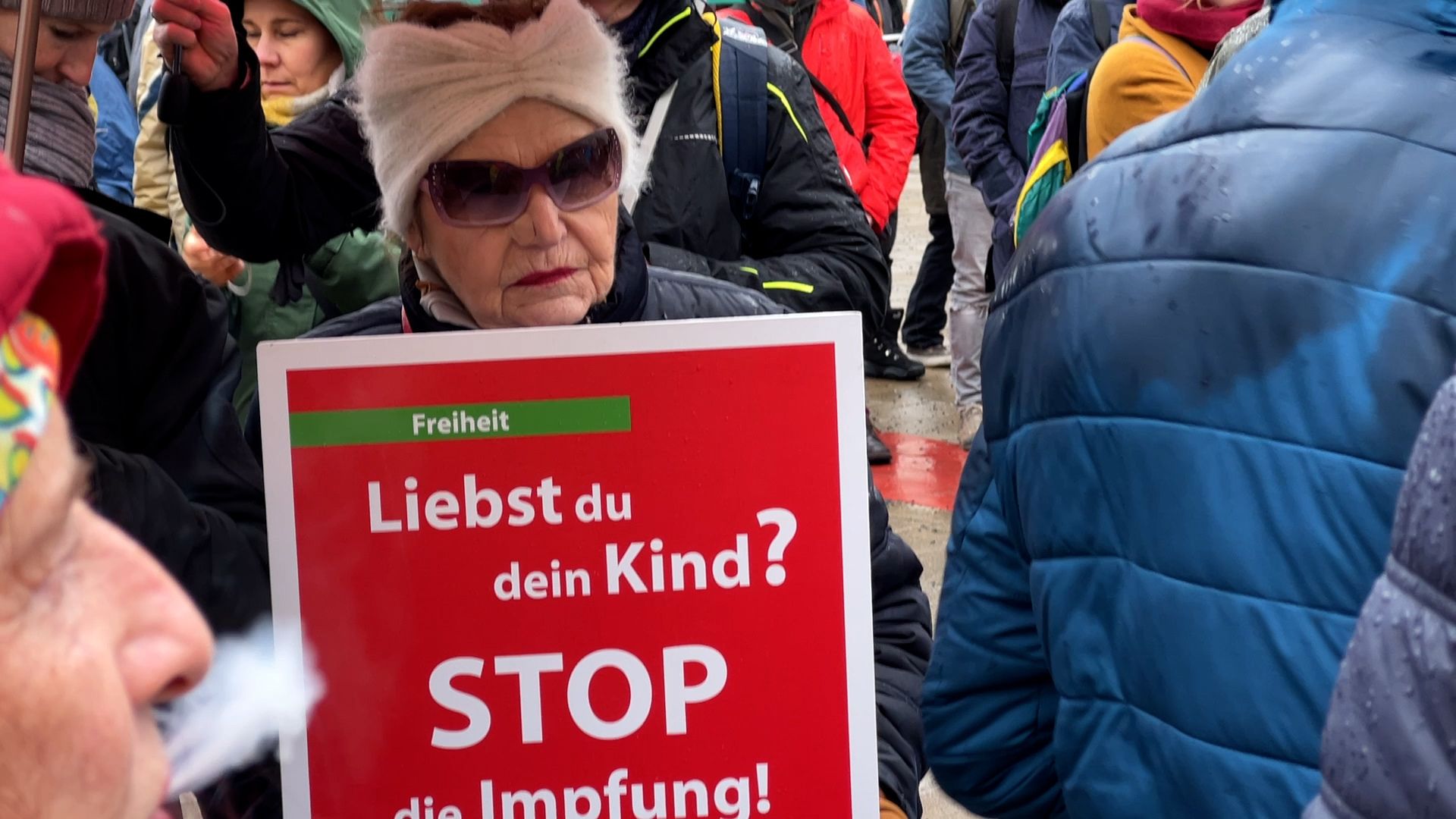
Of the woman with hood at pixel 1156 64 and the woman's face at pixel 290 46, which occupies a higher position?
the woman's face at pixel 290 46

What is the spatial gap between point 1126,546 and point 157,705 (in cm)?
102

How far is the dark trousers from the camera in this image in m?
9.23

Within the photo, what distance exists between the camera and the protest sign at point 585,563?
1.80 metres

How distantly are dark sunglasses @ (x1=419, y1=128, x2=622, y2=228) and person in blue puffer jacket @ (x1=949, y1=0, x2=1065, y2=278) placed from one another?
4154 mm

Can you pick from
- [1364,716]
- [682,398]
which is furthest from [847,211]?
[1364,716]

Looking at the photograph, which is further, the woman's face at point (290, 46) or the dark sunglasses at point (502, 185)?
the woman's face at point (290, 46)

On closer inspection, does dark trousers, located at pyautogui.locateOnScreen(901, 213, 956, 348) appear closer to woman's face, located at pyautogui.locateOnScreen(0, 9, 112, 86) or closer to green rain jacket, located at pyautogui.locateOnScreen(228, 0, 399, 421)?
green rain jacket, located at pyautogui.locateOnScreen(228, 0, 399, 421)

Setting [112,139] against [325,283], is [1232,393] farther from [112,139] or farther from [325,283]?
[112,139]

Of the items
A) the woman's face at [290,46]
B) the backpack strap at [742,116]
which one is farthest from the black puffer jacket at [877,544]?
the woman's face at [290,46]

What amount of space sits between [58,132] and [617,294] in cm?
86

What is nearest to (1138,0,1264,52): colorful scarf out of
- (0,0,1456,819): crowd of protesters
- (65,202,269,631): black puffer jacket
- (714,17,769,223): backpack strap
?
(714,17,769,223): backpack strap

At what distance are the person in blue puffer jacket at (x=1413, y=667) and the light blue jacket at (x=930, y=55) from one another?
6.97 m

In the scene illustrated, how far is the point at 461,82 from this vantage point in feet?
7.17

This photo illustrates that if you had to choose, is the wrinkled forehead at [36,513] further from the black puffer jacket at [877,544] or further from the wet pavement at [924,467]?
the wet pavement at [924,467]
